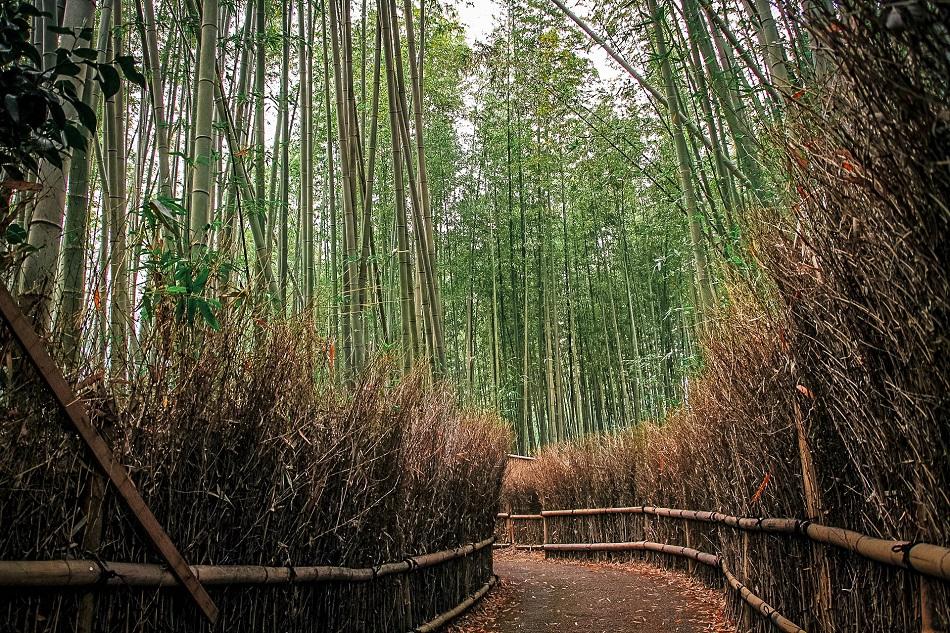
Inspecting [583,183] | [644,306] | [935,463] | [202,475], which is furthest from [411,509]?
[644,306]

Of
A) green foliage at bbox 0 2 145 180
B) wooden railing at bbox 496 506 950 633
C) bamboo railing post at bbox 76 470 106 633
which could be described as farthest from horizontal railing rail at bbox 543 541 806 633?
green foliage at bbox 0 2 145 180

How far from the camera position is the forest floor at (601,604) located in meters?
4.17

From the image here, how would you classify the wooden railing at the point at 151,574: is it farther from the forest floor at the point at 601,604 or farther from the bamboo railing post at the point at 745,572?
the bamboo railing post at the point at 745,572

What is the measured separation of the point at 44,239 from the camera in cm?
180

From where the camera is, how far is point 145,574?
5.76ft

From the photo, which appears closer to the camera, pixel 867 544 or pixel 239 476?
pixel 867 544

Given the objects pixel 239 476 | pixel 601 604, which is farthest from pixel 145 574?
pixel 601 604

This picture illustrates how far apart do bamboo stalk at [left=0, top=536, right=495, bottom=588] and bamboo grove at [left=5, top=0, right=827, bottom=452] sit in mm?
512

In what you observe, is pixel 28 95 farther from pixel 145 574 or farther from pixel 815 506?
pixel 815 506

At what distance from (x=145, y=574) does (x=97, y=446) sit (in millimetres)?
367

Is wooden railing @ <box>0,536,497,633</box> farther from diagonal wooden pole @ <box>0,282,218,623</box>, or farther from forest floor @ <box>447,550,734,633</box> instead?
forest floor @ <box>447,550,734,633</box>

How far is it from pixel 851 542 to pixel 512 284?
9812mm

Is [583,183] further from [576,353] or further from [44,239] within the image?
[44,239]

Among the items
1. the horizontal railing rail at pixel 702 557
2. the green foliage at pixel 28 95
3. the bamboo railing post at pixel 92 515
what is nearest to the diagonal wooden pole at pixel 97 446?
the bamboo railing post at pixel 92 515
